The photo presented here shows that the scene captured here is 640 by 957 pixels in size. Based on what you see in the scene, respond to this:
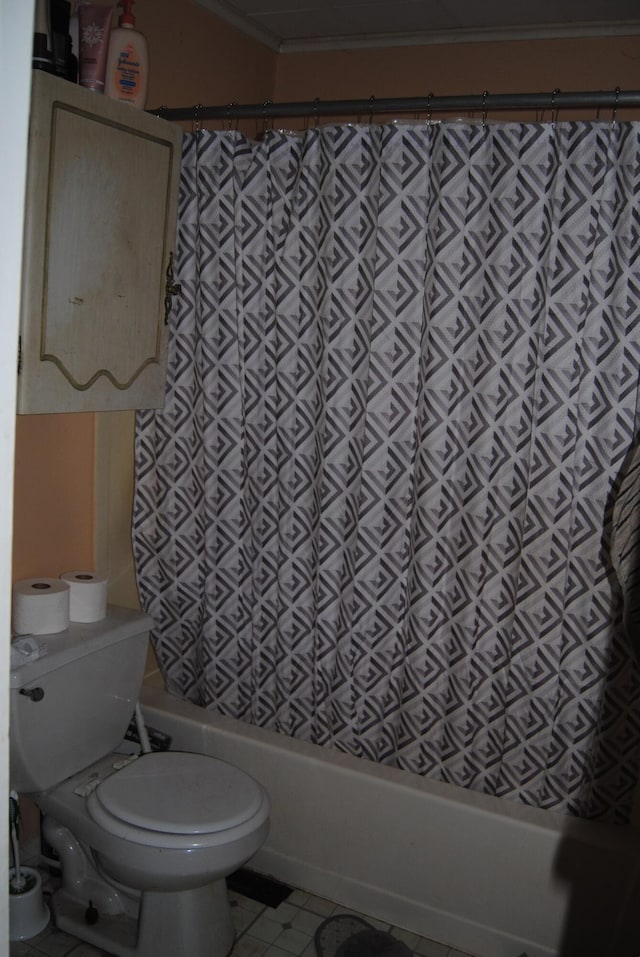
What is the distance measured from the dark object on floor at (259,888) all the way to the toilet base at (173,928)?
16 cm

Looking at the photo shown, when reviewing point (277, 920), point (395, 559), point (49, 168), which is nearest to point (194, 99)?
point (49, 168)

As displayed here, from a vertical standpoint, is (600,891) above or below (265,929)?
above

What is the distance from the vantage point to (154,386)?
1926 mm

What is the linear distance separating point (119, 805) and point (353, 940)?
68 cm

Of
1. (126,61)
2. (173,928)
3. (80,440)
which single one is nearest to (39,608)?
(80,440)

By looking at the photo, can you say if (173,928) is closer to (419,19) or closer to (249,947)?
(249,947)

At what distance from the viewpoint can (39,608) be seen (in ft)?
6.07

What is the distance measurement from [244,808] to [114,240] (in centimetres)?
126

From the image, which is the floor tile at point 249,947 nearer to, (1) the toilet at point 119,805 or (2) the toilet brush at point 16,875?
(1) the toilet at point 119,805

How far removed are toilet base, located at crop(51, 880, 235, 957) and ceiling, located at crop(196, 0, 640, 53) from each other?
2297 millimetres

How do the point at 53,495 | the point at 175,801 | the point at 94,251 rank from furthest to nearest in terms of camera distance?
1. the point at 53,495
2. the point at 175,801
3. the point at 94,251

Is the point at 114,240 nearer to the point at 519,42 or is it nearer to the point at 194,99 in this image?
the point at 194,99

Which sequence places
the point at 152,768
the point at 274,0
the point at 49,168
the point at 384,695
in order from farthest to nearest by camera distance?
the point at 274,0 < the point at 384,695 < the point at 152,768 < the point at 49,168

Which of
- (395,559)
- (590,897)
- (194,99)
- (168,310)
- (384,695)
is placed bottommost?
(590,897)
